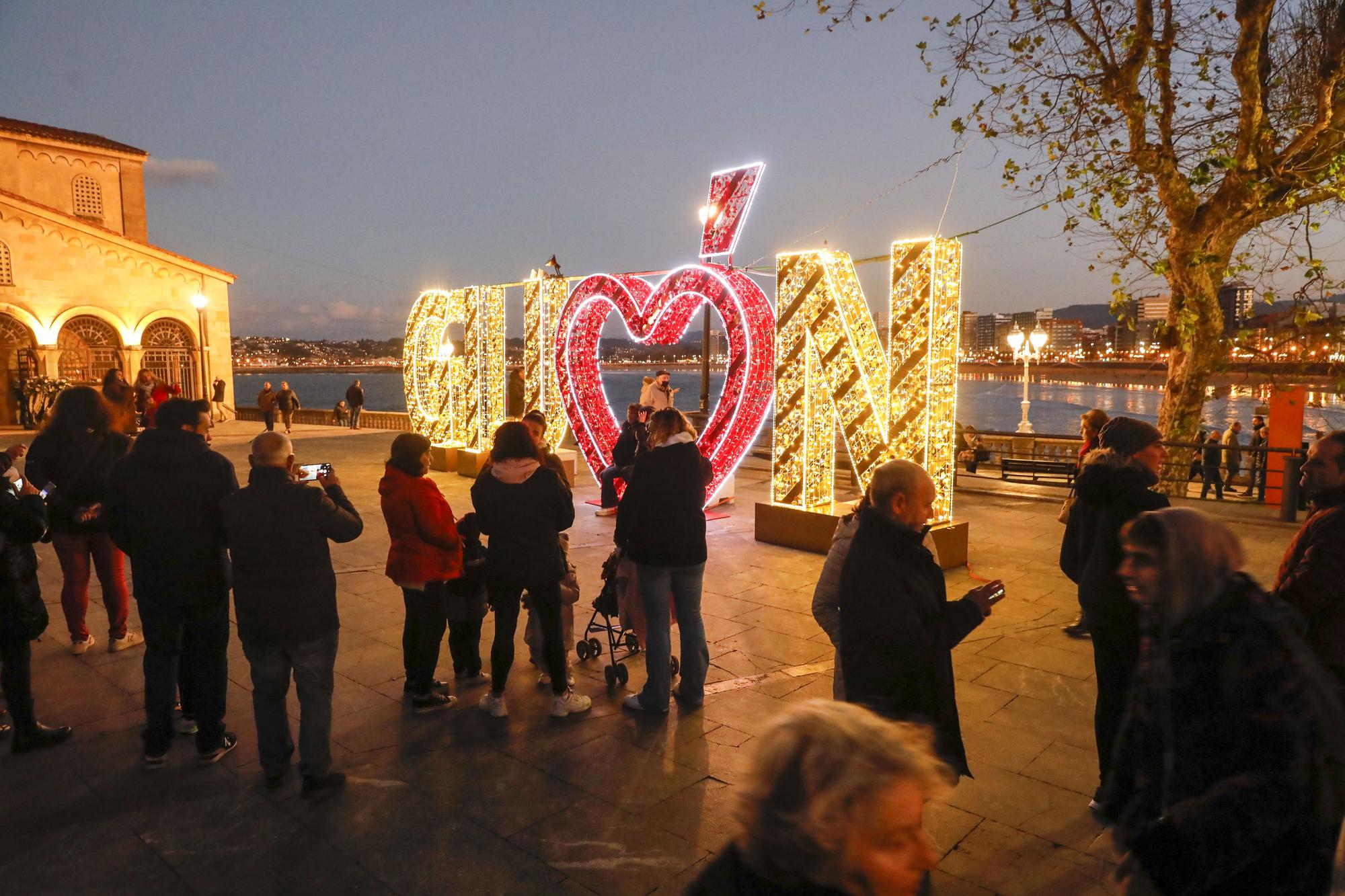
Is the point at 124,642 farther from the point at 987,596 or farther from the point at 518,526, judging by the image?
the point at 987,596

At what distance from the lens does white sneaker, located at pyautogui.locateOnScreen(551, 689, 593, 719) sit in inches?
189

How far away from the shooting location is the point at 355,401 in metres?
23.5

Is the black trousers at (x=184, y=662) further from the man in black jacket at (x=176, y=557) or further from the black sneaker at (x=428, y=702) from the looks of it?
the black sneaker at (x=428, y=702)

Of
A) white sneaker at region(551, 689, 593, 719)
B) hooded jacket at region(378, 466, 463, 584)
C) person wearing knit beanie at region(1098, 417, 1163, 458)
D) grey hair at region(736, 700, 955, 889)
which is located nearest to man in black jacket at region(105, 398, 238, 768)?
hooded jacket at region(378, 466, 463, 584)

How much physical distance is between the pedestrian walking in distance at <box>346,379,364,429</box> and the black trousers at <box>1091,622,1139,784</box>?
21.6 meters

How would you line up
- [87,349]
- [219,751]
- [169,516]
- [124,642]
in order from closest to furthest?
A: [169,516] < [219,751] < [124,642] < [87,349]

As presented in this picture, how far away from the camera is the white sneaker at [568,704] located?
479cm

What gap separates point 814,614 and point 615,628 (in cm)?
343

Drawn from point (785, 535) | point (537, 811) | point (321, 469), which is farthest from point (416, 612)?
point (785, 535)

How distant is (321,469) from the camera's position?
427cm

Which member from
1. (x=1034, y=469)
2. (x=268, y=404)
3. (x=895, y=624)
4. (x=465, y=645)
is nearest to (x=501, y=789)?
(x=465, y=645)

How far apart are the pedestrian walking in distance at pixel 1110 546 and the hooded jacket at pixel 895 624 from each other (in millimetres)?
993

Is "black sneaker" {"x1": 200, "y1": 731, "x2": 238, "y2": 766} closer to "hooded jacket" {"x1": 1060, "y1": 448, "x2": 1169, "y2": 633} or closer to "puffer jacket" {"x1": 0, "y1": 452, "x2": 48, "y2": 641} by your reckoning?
"puffer jacket" {"x1": 0, "y1": 452, "x2": 48, "y2": 641}

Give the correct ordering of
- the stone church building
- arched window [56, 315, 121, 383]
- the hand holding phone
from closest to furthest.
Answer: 1. the hand holding phone
2. the stone church building
3. arched window [56, 315, 121, 383]
